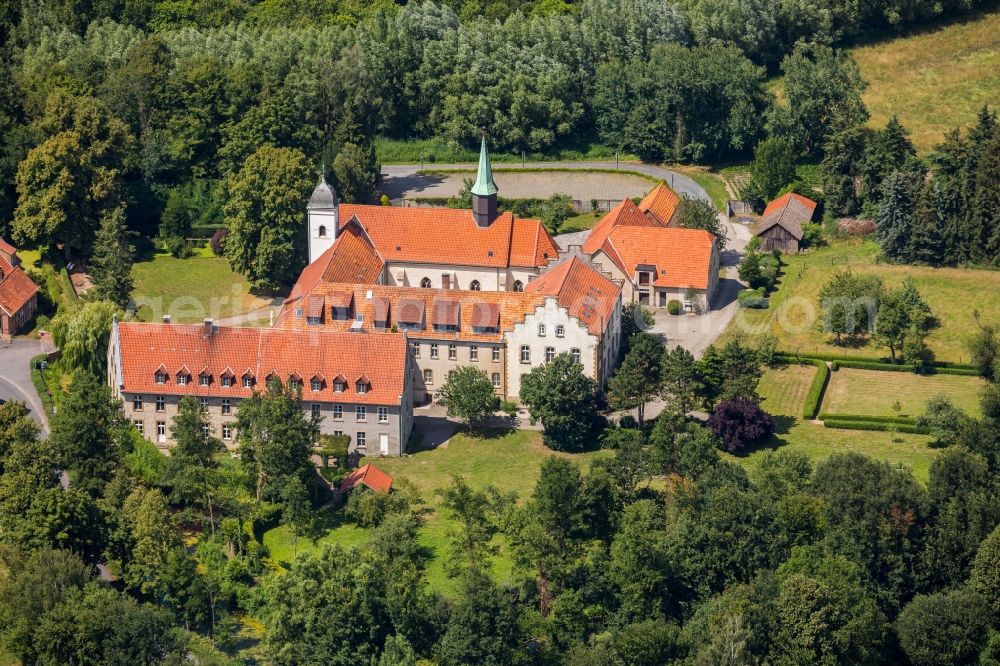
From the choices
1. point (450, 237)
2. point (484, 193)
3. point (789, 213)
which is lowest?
point (450, 237)

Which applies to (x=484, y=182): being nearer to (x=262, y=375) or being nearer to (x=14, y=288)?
(x=262, y=375)

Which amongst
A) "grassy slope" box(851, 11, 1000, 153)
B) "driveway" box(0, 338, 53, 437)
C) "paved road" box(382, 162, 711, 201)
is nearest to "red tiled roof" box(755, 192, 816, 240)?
"paved road" box(382, 162, 711, 201)

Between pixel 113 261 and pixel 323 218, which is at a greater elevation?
pixel 323 218

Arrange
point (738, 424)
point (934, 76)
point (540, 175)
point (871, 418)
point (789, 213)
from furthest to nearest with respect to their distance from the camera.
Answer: point (934, 76) < point (540, 175) < point (789, 213) < point (871, 418) < point (738, 424)

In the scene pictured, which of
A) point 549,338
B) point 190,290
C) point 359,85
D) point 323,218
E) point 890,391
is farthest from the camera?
point 359,85

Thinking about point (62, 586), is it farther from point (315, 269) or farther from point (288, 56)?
point (288, 56)

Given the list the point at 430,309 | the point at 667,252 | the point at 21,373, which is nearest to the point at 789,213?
the point at 667,252

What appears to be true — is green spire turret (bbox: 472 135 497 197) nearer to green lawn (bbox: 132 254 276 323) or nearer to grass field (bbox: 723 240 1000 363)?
green lawn (bbox: 132 254 276 323)
